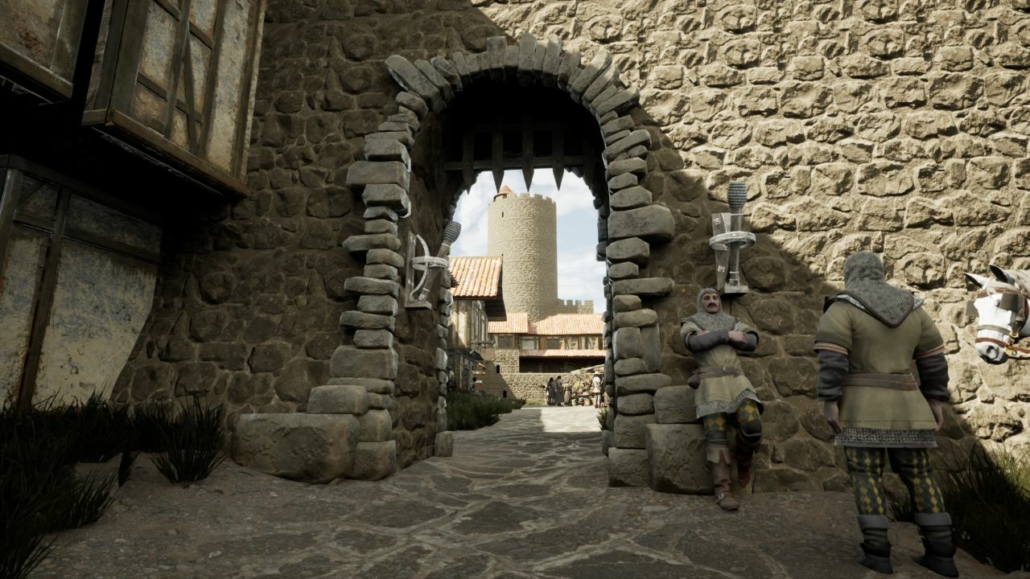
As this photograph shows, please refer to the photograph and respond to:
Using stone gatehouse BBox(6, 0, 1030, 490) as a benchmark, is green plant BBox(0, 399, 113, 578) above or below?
below

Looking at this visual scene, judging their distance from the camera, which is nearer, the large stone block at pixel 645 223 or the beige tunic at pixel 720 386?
the beige tunic at pixel 720 386

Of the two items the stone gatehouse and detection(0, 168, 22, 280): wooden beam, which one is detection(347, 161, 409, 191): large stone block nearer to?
the stone gatehouse

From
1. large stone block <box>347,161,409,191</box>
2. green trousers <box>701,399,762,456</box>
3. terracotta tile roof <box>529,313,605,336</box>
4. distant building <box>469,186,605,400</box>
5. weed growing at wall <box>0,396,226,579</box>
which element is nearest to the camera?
weed growing at wall <box>0,396,226,579</box>

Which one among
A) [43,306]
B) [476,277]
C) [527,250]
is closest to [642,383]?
[43,306]

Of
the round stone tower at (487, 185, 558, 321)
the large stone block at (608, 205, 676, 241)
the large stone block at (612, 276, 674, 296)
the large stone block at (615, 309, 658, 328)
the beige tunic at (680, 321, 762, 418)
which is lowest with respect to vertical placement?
the beige tunic at (680, 321, 762, 418)

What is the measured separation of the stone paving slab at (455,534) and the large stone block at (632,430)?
0.36 meters

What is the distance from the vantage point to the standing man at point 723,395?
12.7ft

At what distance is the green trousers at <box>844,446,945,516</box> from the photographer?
273cm

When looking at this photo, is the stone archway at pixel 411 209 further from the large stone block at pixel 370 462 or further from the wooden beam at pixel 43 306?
the wooden beam at pixel 43 306

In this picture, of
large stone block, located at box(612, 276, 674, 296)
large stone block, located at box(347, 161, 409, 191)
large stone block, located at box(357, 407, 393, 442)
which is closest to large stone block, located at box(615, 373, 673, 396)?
large stone block, located at box(612, 276, 674, 296)

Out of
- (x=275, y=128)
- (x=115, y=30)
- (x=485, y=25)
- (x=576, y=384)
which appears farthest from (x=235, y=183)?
(x=576, y=384)

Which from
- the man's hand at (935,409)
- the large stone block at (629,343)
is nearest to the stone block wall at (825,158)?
the large stone block at (629,343)

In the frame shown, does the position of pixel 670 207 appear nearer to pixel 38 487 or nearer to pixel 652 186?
pixel 652 186

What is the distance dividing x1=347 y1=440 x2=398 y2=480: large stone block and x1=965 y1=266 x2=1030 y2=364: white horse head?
169 inches
